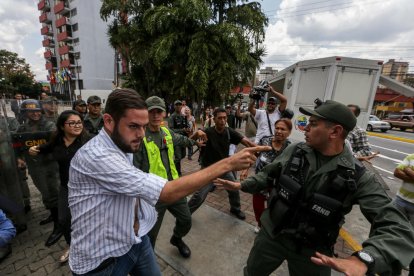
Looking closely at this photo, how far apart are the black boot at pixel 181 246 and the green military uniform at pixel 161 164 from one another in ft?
0.40

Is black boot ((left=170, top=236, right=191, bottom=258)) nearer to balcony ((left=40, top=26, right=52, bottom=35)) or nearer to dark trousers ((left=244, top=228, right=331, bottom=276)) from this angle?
dark trousers ((left=244, top=228, right=331, bottom=276))

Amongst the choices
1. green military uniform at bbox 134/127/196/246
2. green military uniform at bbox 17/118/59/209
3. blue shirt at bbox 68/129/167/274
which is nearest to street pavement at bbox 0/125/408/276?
green military uniform at bbox 134/127/196/246

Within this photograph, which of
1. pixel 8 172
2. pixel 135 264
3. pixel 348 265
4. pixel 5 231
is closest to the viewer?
pixel 348 265

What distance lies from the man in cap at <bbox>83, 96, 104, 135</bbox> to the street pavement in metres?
1.78

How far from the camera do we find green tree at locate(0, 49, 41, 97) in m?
38.2

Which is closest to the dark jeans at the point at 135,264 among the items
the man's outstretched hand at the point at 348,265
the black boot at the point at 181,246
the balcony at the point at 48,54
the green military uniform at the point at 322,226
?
the green military uniform at the point at 322,226

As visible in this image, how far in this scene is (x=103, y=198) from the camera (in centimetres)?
124

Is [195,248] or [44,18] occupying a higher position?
[44,18]

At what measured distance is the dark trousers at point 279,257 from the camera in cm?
170

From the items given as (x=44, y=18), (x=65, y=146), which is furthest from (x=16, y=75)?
(x=65, y=146)

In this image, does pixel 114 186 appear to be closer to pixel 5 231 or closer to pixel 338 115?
pixel 5 231

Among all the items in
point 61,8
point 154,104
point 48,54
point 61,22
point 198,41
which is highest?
point 61,8

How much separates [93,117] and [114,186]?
12.7 ft

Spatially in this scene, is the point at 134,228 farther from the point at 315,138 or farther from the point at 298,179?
the point at 315,138
